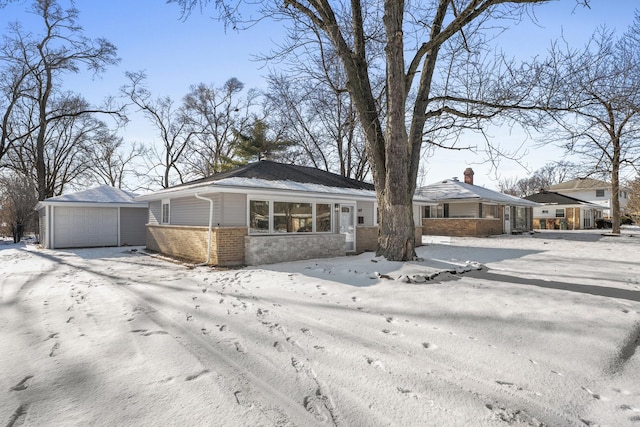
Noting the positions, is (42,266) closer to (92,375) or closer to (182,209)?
(182,209)

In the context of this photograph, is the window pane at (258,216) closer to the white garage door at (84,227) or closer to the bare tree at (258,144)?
the white garage door at (84,227)

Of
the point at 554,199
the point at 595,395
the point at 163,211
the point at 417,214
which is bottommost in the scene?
the point at 595,395

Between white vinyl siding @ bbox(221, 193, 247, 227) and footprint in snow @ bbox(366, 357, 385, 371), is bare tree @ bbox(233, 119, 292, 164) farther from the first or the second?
footprint in snow @ bbox(366, 357, 385, 371)

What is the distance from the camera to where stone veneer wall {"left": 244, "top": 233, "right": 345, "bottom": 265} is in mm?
10148

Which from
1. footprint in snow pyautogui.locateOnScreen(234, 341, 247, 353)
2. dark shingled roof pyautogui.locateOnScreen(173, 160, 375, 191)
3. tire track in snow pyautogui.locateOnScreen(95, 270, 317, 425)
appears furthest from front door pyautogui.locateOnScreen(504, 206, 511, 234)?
tire track in snow pyautogui.locateOnScreen(95, 270, 317, 425)

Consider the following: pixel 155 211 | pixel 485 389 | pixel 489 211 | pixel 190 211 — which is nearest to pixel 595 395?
pixel 485 389

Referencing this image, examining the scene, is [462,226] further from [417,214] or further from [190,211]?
[190,211]

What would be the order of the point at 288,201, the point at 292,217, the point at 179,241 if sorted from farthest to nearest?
the point at 179,241, the point at 292,217, the point at 288,201

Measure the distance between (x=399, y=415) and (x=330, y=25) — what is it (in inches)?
365

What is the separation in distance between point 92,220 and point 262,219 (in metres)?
11.5

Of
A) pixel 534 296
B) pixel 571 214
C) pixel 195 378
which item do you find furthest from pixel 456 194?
pixel 195 378

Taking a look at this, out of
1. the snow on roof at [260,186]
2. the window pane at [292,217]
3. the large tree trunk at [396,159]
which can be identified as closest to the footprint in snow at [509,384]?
the large tree trunk at [396,159]

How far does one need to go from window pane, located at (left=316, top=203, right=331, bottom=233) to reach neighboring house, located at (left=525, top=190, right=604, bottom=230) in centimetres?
2966

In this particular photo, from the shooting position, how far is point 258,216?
1073cm
